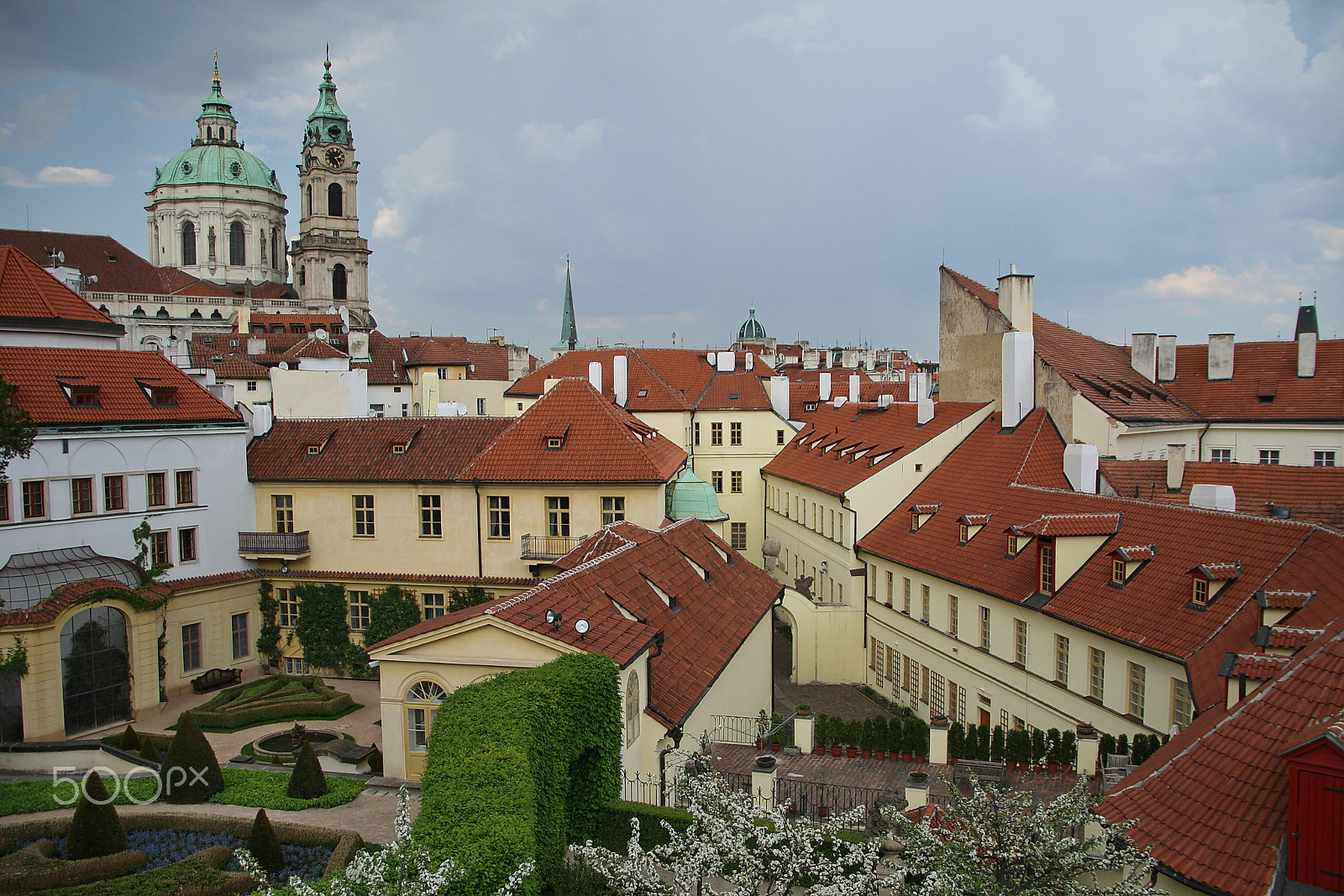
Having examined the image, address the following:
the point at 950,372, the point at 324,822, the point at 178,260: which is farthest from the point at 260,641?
the point at 178,260

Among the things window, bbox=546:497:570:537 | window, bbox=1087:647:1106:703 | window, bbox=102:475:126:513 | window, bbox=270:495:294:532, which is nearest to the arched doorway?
window, bbox=102:475:126:513

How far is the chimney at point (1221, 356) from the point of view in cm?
4200

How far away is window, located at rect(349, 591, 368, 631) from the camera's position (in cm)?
3350

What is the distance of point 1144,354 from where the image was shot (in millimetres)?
41438

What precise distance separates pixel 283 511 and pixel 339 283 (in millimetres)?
88119

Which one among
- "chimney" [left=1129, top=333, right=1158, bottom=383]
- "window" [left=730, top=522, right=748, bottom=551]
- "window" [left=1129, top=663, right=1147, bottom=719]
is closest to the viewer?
"window" [left=1129, top=663, right=1147, bottom=719]

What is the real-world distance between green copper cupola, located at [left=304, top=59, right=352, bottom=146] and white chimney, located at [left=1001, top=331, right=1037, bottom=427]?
340ft

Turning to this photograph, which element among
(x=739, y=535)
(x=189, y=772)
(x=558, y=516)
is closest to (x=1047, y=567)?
(x=558, y=516)

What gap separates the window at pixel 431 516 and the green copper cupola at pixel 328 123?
318 feet

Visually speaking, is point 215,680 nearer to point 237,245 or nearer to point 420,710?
point 420,710

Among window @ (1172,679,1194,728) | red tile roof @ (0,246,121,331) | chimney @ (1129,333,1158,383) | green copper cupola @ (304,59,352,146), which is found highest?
green copper cupola @ (304,59,352,146)

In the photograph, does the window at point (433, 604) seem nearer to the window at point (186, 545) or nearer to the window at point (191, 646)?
the window at point (191, 646)

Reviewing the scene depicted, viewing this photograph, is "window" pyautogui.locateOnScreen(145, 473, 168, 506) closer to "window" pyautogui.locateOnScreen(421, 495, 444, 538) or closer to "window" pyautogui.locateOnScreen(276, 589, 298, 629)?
"window" pyautogui.locateOnScreen(276, 589, 298, 629)

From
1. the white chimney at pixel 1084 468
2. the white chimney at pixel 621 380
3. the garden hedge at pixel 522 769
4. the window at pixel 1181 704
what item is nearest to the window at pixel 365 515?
the garden hedge at pixel 522 769
